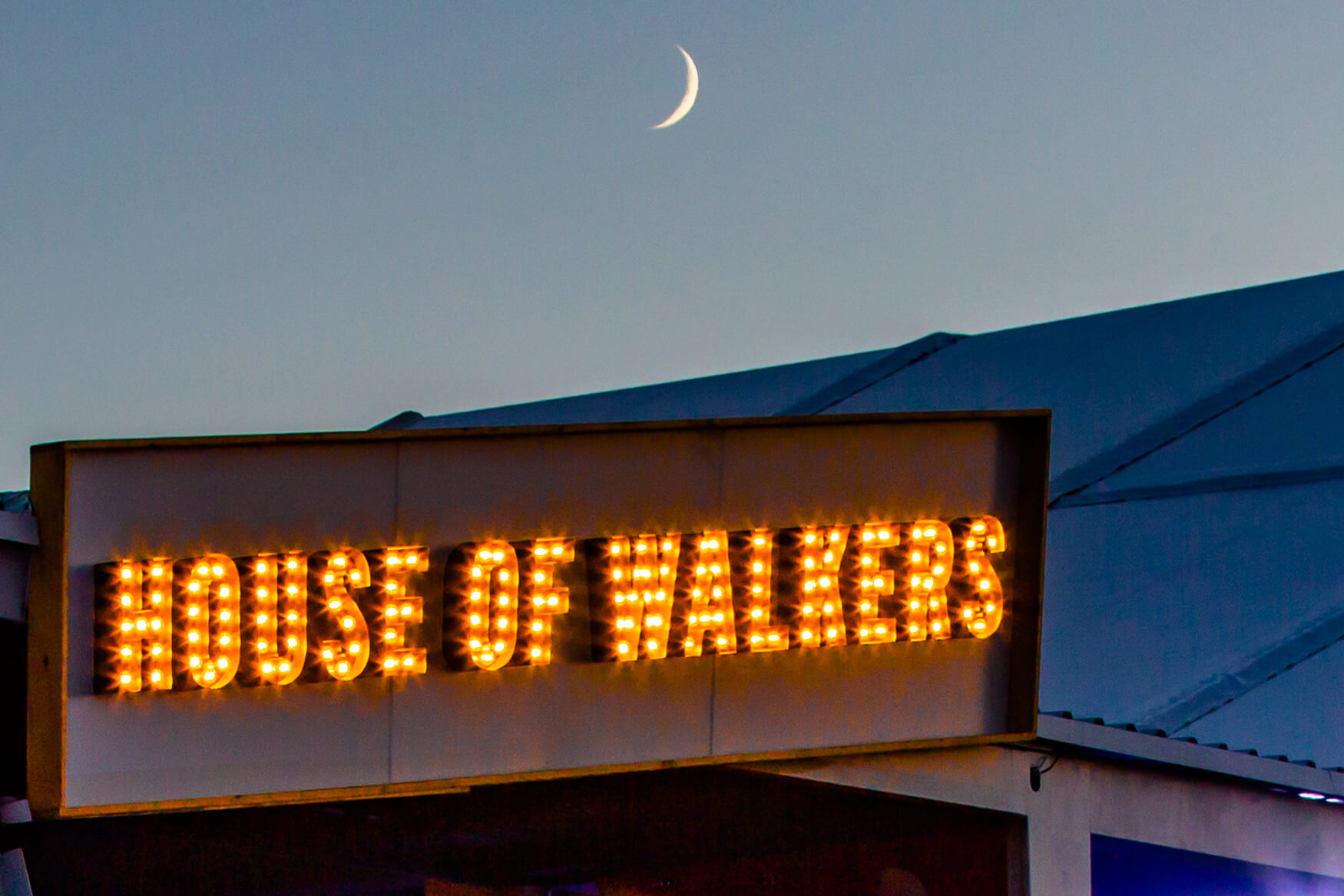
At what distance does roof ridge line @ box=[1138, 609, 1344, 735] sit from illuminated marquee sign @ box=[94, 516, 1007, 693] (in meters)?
3.85

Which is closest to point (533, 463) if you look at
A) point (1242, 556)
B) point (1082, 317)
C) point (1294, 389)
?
point (1242, 556)

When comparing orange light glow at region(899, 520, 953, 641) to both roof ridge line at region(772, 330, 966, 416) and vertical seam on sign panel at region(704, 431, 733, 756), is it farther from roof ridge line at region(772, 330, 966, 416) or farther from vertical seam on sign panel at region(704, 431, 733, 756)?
roof ridge line at region(772, 330, 966, 416)

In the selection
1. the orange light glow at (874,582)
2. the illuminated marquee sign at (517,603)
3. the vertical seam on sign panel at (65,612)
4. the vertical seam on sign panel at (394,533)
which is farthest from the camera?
the orange light glow at (874,582)

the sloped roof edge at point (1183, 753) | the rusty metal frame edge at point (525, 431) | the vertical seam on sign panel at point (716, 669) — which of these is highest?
the rusty metal frame edge at point (525, 431)

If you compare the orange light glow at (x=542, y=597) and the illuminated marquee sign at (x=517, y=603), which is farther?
the orange light glow at (x=542, y=597)

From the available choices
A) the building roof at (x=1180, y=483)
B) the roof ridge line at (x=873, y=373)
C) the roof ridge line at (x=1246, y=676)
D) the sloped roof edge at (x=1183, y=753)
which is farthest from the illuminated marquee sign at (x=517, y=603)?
the roof ridge line at (x=873, y=373)

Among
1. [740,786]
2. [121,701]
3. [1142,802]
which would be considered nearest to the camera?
[121,701]

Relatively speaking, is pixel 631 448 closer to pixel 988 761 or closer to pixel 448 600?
pixel 448 600

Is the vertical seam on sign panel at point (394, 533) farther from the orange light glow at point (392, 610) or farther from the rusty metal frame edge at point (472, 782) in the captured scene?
the rusty metal frame edge at point (472, 782)

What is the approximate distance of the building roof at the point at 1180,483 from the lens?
15.2 m

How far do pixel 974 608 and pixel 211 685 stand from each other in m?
5.04

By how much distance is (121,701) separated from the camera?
905cm

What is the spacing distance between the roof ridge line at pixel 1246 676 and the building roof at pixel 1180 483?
0.8 inches

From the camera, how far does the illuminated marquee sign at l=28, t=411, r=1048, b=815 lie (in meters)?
9.02
